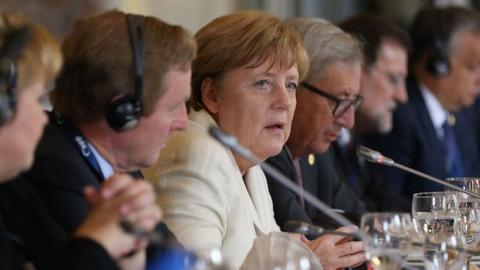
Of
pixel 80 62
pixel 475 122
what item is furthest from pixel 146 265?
pixel 475 122

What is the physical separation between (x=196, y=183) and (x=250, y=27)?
1.31 feet

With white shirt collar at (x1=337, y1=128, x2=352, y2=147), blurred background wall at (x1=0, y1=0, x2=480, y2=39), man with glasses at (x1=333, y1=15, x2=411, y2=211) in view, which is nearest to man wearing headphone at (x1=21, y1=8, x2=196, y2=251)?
blurred background wall at (x1=0, y1=0, x2=480, y2=39)

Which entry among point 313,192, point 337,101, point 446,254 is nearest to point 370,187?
point 313,192

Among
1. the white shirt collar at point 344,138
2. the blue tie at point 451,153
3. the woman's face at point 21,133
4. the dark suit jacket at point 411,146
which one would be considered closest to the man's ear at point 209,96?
the woman's face at point 21,133

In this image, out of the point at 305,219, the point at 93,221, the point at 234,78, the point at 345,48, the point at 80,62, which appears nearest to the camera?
the point at 93,221

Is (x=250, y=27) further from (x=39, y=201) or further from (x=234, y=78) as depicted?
(x=39, y=201)

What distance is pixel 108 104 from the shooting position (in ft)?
5.97

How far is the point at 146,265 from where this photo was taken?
67.5 inches

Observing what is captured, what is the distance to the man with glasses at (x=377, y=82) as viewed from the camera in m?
3.90

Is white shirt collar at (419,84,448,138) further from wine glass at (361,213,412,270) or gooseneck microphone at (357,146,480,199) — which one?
wine glass at (361,213,412,270)

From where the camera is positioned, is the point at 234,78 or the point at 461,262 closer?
the point at 461,262

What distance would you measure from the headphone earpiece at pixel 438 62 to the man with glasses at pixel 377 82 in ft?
1.40

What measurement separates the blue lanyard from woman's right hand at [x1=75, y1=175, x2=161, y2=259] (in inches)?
11.9

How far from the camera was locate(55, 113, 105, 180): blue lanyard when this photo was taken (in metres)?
1.85
